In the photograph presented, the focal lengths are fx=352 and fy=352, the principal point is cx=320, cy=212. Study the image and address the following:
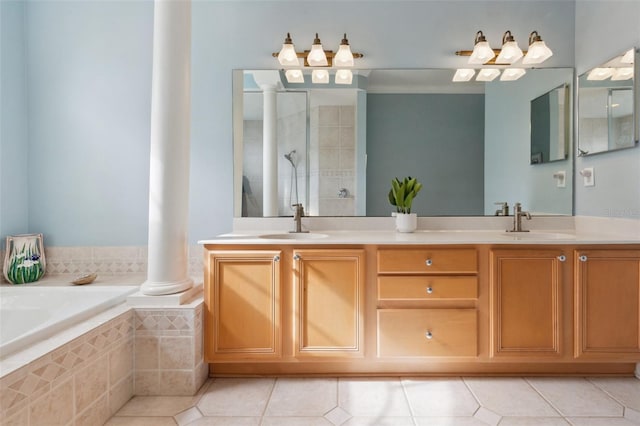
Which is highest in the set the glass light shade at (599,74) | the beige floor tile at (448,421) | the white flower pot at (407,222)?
the glass light shade at (599,74)

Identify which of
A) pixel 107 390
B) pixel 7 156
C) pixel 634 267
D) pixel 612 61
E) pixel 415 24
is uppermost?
pixel 415 24

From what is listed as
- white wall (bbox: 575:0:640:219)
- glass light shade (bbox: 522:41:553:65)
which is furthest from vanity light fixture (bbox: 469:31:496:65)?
white wall (bbox: 575:0:640:219)

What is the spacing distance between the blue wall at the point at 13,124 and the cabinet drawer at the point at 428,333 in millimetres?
2471

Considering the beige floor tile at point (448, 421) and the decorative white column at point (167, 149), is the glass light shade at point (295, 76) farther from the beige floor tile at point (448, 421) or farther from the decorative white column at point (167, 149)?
the beige floor tile at point (448, 421)

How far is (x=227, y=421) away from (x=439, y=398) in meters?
1.03

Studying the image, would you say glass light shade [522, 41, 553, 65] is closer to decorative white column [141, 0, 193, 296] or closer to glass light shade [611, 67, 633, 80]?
glass light shade [611, 67, 633, 80]

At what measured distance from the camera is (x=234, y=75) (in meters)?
2.46

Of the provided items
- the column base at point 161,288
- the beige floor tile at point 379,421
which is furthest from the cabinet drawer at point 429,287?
the column base at point 161,288

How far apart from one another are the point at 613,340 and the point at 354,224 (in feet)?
5.12

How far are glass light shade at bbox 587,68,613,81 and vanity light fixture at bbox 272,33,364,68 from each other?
1.49 m

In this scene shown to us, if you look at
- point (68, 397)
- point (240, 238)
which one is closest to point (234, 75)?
point (240, 238)

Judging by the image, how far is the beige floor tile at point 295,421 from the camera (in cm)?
157

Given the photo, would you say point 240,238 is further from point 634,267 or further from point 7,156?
point 634,267

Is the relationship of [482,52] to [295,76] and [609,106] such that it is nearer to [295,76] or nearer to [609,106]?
[609,106]
